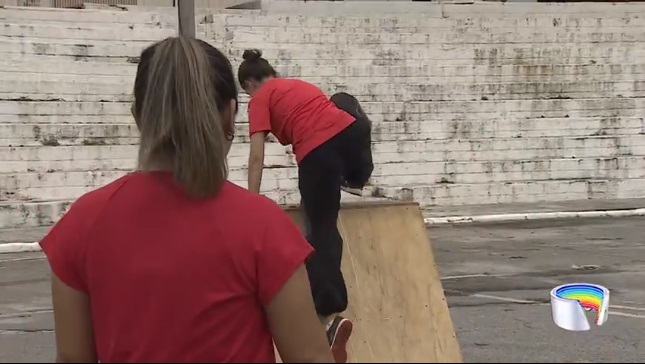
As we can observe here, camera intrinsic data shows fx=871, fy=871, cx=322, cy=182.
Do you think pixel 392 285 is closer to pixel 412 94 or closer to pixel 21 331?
pixel 21 331

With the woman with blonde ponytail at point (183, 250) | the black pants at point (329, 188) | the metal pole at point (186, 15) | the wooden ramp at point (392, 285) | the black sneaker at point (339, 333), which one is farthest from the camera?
the metal pole at point (186, 15)

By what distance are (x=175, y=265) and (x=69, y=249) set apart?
24 cm

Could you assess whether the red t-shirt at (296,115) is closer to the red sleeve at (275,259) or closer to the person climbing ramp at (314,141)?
the person climbing ramp at (314,141)

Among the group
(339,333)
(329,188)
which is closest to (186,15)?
(329,188)

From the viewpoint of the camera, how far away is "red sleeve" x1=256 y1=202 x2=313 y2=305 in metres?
1.67

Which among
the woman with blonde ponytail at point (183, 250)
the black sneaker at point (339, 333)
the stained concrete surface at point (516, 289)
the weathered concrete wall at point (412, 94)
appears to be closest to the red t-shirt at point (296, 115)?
the black sneaker at point (339, 333)

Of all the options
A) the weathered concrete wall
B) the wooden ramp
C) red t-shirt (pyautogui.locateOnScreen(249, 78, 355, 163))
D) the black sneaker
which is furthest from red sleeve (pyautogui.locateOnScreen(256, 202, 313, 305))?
the weathered concrete wall

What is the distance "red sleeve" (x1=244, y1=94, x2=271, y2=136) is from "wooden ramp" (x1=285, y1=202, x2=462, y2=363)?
0.46 meters

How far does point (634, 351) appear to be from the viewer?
5.14 metres

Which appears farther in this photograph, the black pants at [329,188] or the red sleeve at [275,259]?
the black pants at [329,188]

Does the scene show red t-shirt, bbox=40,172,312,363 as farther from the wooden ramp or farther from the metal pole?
the metal pole

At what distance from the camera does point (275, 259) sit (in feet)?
5.48

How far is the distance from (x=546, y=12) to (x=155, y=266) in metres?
17.3

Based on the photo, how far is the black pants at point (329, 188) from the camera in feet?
13.8
